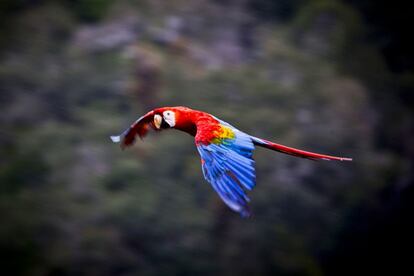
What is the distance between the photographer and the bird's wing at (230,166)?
127 inches

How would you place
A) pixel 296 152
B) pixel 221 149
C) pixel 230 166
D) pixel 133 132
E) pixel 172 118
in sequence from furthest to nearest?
pixel 133 132 < pixel 172 118 < pixel 296 152 < pixel 221 149 < pixel 230 166

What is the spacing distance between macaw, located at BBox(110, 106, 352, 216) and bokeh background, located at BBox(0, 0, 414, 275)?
6.18 meters

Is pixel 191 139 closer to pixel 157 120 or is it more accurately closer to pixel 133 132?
pixel 133 132

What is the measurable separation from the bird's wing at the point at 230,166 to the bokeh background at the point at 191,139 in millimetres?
6612

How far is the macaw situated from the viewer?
3311mm

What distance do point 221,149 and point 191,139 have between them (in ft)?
23.2

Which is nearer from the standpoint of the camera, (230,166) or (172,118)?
(230,166)

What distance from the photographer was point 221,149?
3.77 m

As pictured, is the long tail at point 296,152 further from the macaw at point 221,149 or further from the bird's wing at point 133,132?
the bird's wing at point 133,132

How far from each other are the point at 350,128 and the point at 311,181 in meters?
1.54

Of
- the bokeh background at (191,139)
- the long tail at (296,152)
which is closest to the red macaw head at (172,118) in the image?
the long tail at (296,152)

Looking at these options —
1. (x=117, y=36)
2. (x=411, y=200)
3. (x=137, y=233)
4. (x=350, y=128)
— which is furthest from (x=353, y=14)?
(x=137, y=233)

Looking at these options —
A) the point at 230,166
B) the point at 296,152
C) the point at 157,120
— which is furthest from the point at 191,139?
the point at 230,166

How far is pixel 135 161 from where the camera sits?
11.4 m
